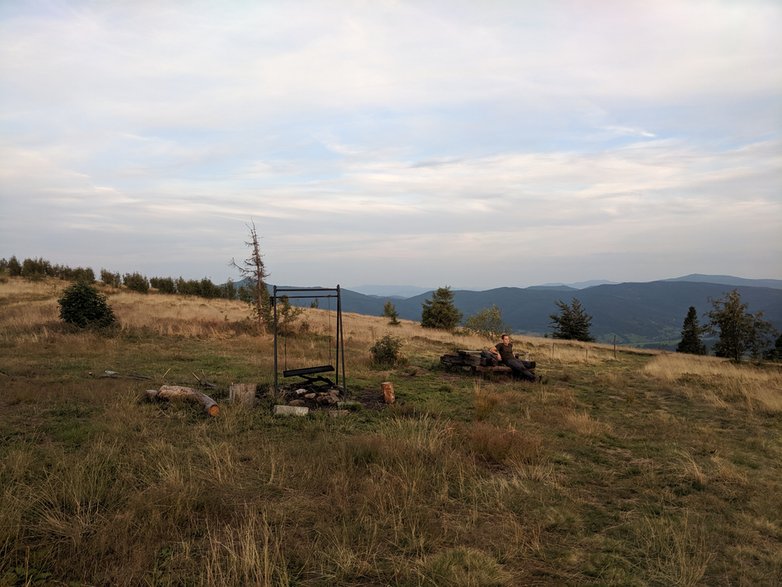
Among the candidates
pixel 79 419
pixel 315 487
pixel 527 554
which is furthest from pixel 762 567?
pixel 79 419

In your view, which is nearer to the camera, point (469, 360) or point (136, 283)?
point (469, 360)

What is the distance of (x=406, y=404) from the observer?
9.73 meters

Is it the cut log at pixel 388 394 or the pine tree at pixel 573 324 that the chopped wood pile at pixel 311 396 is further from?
the pine tree at pixel 573 324

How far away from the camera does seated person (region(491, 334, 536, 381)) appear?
14523 mm

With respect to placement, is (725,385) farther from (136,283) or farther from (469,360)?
(136,283)

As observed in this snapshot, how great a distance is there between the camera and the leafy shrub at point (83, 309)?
716 inches

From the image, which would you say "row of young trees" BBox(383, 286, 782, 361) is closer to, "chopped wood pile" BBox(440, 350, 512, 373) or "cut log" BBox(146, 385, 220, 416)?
"chopped wood pile" BBox(440, 350, 512, 373)

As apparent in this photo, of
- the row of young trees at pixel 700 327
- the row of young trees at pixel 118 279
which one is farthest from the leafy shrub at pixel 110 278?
the row of young trees at pixel 700 327

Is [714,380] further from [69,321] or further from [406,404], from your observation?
[69,321]

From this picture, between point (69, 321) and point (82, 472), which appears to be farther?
point (69, 321)

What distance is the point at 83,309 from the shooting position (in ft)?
60.6

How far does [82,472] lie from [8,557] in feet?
4.22

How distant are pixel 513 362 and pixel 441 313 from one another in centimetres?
2623

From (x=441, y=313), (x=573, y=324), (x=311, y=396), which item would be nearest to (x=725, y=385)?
(x=311, y=396)
